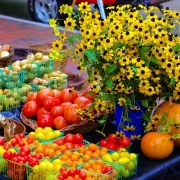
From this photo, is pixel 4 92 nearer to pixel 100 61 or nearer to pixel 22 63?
pixel 22 63

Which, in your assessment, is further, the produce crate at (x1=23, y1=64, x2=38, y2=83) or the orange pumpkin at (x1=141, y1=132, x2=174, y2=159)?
the produce crate at (x1=23, y1=64, x2=38, y2=83)

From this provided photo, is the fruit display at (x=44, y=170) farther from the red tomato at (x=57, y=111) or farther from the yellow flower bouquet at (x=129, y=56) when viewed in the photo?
the red tomato at (x=57, y=111)

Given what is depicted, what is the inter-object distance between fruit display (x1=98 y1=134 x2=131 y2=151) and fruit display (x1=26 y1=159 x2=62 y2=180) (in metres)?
0.39

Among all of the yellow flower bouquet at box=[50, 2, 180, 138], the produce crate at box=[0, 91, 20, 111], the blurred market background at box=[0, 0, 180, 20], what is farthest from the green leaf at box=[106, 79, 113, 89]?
the blurred market background at box=[0, 0, 180, 20]

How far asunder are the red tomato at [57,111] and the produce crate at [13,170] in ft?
2.46

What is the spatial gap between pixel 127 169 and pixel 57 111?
0.90 metres

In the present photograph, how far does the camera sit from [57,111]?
377cm

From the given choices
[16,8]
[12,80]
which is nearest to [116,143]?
[12,80]

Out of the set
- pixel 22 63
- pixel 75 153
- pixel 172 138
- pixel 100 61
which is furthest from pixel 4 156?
pixel 22 63

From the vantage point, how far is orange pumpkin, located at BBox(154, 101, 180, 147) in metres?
3.25

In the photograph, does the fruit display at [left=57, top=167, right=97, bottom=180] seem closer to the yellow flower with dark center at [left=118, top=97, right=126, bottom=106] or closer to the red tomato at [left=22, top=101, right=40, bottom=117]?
the yellow flower with dark center at [left=118, top=97, right=126, bottom=106]

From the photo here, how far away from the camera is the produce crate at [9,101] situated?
4379 millimetres

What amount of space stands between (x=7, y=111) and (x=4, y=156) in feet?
3.88

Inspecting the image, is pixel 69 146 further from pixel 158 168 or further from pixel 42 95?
pixel 42 95
